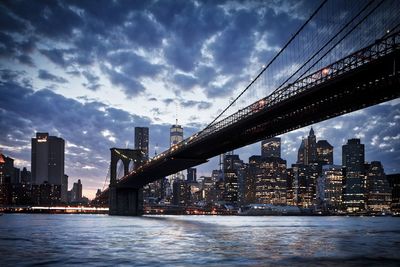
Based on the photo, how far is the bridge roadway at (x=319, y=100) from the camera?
33.6m

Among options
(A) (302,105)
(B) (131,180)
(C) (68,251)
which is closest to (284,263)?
(C) (68,251)

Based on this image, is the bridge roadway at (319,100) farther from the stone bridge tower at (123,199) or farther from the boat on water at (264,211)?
the boat on water at (264,211)

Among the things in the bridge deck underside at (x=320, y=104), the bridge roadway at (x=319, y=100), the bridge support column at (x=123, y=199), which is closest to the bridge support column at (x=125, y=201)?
the bridge support column at (x=123, y=199)

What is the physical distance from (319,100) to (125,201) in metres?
73.1

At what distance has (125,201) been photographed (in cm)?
10719

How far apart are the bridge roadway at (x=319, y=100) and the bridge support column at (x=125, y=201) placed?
38769 mm

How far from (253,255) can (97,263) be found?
780cm

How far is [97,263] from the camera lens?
2161 centimetres

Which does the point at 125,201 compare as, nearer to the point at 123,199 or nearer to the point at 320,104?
the point at 123,199

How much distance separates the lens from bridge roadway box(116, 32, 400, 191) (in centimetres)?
3356

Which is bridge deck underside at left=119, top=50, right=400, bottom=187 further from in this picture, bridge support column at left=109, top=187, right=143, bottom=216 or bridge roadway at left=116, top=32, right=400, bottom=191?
bridge support column at left=109, top=187, right=143, bottom=216

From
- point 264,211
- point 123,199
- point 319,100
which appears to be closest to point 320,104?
point 319,100

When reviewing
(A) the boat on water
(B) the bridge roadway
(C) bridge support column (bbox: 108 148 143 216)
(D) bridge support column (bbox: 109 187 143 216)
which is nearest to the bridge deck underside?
(B) the bridge roadway

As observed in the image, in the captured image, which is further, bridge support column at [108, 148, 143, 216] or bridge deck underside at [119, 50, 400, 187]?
bridge support column at [108, 148, 143, 216]
